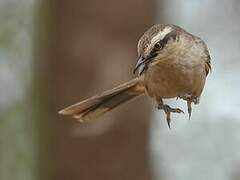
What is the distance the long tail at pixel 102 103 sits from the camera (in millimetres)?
2458

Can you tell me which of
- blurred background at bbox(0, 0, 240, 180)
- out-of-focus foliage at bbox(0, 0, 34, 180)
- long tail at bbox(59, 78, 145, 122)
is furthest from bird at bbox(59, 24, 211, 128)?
out-of-focus foliage at bbox(0, 0, 34, 180)

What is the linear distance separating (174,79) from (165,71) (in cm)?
5

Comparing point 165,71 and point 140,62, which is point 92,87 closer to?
point 165,71

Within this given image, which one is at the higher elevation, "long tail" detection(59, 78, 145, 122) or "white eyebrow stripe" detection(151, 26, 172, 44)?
"white eyebrow stripe" detection(151, 26, 172, 44)

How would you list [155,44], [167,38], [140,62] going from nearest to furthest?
1. [140,62]
2. [155,44]
3. [167,38]

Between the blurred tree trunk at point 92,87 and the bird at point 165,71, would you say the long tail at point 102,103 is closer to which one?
the bird at point 165,71

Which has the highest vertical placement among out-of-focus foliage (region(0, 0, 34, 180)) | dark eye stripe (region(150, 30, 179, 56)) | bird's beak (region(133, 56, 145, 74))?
dark eye stripe (region(150, 30, 179, 56))

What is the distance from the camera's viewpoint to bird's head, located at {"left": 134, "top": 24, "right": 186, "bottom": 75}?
2.15 m

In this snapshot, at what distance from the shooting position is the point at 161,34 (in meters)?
2.27

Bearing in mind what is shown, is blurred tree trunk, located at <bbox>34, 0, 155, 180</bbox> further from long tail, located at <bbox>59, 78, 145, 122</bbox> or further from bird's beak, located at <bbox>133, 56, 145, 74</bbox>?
bird's beak, located at <bbox>133, 56, 145, 74</bbox>

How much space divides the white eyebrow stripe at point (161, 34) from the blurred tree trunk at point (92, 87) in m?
1.20

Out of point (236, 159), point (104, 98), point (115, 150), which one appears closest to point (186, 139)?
point (236, 159)

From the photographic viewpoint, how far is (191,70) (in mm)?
2287

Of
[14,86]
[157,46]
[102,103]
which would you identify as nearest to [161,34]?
[157,46]
